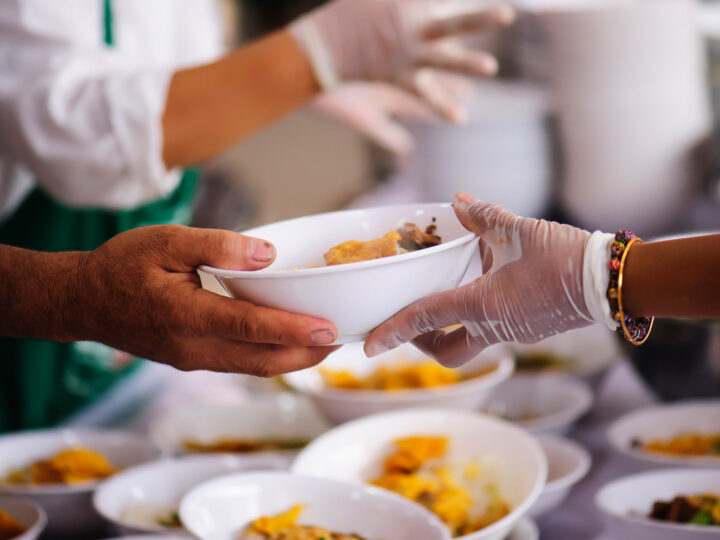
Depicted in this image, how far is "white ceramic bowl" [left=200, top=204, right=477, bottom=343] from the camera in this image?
2.16ft

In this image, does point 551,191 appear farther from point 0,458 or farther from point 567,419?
point 0,458

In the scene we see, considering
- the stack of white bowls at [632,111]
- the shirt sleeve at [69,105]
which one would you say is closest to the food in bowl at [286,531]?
the shirt sleeve at [69,105]

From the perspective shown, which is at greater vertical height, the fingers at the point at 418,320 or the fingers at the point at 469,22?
the fingers at the point at 469,22

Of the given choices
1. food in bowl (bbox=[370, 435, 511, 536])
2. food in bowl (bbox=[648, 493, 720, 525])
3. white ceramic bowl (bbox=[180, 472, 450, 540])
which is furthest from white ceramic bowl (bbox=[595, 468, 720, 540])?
white ceramic bowl (bbox=[180, 472, 450, 540])

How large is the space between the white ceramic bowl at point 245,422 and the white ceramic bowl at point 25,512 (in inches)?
12.1

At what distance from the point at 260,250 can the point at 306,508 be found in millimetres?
353

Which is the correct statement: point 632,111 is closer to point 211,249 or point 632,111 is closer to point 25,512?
point 211,249

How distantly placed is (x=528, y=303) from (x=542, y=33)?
4.66ft

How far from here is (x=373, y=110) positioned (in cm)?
201

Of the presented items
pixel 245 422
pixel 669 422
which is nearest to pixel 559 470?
pixel 669 422

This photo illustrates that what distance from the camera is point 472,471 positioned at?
986mm

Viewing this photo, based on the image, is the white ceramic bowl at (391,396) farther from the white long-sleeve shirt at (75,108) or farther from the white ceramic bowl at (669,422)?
the white long-sleeve shirt at (75,108)

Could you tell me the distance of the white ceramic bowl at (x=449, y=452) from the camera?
0.93 metres

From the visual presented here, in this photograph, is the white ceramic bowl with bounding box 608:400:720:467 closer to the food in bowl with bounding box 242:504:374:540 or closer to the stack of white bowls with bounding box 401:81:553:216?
the food in bowl with bounding box 242:504:374:540
